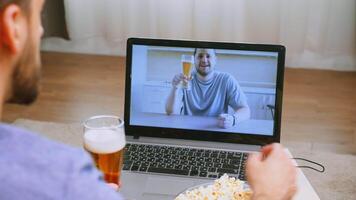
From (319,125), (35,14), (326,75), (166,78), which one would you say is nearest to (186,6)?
(326,75)

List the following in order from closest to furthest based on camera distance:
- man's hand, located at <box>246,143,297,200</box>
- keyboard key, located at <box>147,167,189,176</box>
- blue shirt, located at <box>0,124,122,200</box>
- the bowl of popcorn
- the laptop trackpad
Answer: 1. blue shirt, located at <box>0,124,122,200</box>
2. man's hand, located at <box>246,143,297,200</box>
3. the bowl of popcorn
4. the laptop trackpad
5. keyboard key, located at <box>147,167,189,176</box>

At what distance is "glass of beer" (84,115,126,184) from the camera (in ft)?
3.59

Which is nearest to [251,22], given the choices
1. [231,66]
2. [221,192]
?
[231,66]

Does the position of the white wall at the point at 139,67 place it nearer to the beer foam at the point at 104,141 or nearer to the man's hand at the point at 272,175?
the beer foam at the point at 104,141

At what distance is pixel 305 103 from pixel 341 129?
0.31 metres

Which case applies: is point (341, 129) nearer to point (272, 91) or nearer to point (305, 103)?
point (305, 103)

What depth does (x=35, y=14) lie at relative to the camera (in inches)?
29.3

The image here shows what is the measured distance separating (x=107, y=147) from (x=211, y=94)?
1.49 ft

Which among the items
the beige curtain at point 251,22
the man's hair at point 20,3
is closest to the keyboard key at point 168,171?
the man's hair at point 20,3

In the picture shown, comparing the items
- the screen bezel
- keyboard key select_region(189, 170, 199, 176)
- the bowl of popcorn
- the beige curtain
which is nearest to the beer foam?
the bowl of popcorn

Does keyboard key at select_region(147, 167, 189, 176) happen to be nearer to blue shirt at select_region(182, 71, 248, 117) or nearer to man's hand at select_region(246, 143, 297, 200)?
blue shirt at select_region(182, 71, 248, 117)

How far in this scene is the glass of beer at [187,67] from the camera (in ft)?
4.83

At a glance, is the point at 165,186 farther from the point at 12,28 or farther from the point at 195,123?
the point at 12,28

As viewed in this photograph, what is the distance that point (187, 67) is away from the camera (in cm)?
147
